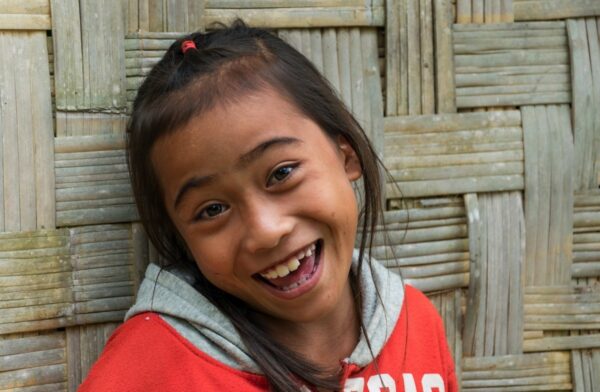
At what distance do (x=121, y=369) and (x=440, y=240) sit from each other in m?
→ 0.61

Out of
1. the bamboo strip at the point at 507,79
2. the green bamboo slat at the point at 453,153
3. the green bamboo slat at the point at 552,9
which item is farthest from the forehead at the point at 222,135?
the green bamboo slat at the point at 552,9

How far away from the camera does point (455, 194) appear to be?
5.09ft

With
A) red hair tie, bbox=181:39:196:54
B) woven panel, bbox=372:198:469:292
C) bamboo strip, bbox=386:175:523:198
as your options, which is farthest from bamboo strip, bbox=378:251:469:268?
red hair tie, bbox=181:39:196:54

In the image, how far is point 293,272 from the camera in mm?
1285

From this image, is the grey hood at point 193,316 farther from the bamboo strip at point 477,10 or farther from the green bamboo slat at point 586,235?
the bamboo strip at point 477,10

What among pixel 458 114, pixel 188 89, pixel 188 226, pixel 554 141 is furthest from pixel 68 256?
pixel 554 141

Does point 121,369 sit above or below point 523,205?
below

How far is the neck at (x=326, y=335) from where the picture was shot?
1.41 meters

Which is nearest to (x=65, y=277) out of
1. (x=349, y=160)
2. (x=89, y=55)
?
(x=89, y=55)

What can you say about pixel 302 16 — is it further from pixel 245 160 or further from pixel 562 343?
pixel 562 343

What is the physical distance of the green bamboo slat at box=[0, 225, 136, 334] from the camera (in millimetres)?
1323

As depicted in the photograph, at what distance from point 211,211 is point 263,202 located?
8 centimetres

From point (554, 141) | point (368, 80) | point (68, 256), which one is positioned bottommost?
point (68, 256)

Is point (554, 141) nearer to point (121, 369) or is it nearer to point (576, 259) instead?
point (576, 259)
